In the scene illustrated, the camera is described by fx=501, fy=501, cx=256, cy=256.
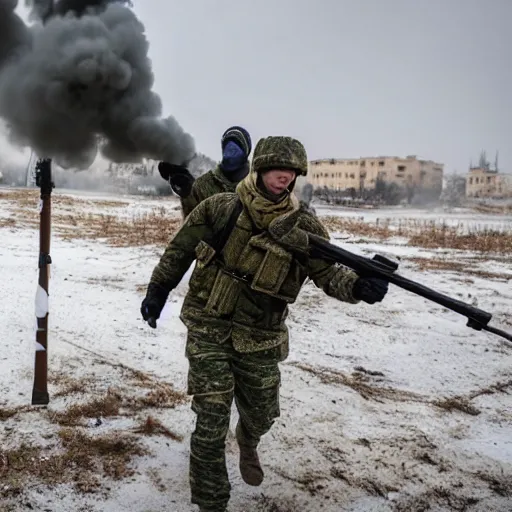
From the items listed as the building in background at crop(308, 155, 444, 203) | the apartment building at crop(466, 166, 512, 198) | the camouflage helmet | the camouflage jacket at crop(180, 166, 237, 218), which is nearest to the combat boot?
the camouflage helmet

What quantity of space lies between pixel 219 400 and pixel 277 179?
3.52 ft

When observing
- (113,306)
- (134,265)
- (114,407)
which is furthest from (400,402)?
(134,265)

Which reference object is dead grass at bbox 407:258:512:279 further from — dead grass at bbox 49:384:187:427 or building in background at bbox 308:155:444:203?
building in background at bbox 308:155:444:203

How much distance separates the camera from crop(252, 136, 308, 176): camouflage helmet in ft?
7.52

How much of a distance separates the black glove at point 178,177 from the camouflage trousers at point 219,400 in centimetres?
152

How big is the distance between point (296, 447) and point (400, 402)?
1127 millimetres

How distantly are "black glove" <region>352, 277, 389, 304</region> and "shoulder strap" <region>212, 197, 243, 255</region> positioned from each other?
653 mm

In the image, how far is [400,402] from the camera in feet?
12.4

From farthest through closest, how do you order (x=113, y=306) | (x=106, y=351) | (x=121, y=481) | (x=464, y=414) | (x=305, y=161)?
(x=113, y=306) < (x=106, y=351) < (x=464, y=414) < (x=121, y=481) < (x=305, y=161)

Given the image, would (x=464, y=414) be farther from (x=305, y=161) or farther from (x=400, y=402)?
(x=305, y=161)

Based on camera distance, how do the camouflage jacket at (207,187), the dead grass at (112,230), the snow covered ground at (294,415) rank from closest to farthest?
the snow covered ground at (294,415), the camouflage jacket at (207,187), the dead grass at (112,230)

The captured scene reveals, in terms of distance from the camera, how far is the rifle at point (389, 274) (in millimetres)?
2355

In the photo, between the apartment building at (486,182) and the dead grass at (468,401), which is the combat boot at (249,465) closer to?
the dead grass at (468,401)

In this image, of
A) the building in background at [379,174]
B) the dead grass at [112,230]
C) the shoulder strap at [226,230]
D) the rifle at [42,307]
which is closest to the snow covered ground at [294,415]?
the rifle at [42,307]
